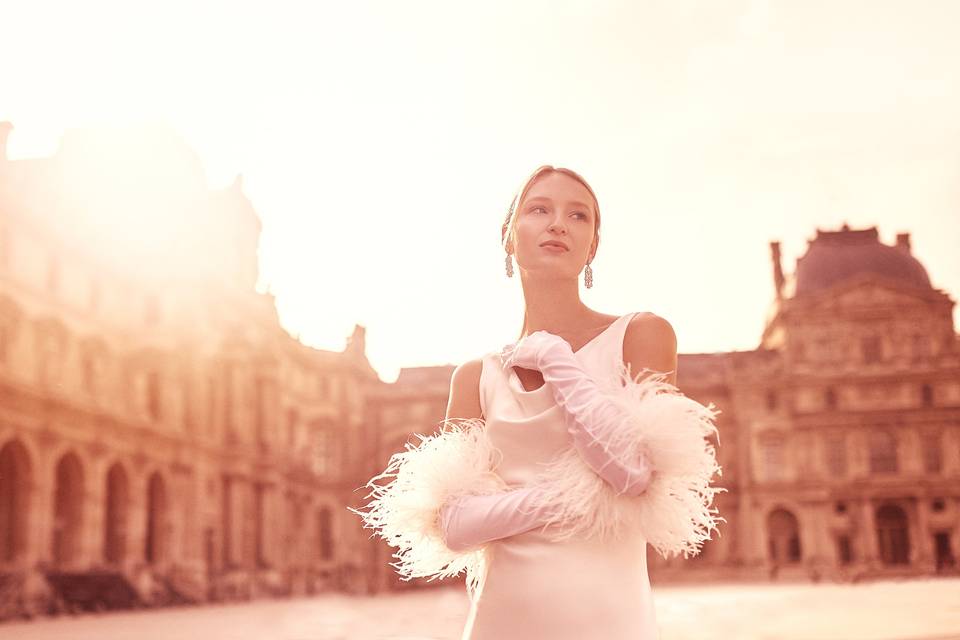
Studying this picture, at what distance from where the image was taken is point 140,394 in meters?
29.5

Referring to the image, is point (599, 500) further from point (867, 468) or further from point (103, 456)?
point (867, 468)

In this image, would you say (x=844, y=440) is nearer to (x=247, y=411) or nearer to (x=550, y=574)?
(x=247, y=411)

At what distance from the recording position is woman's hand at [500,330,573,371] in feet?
7.93

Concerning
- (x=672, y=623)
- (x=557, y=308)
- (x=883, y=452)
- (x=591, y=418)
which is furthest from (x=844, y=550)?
(x=591, y=418)

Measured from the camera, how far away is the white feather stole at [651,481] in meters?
2.23

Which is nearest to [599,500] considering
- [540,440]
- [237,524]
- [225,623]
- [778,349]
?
[540,440]

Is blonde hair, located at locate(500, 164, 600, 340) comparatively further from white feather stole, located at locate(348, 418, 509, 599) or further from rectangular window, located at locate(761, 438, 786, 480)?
rectangular window, located at locate(761, 438, 786, 480)

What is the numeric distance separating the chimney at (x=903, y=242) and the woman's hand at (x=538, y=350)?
5464 cm

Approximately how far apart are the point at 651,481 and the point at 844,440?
49326 mm

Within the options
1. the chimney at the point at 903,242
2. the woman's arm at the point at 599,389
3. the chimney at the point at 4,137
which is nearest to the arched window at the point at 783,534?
the chimney at the point at 903,242

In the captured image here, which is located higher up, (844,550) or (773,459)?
(773,459)

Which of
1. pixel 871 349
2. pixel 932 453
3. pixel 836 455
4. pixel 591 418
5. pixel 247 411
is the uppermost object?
pixel 871 349

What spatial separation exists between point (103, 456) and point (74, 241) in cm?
600

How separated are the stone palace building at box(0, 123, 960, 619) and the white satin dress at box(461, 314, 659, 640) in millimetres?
4755
